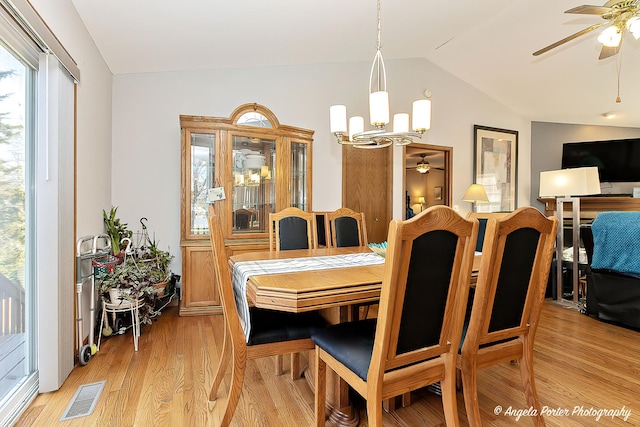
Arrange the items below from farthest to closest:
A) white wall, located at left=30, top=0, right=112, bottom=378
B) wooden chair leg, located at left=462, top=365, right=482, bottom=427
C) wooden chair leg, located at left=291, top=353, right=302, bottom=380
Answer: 1. wooden chair leg, located at left=291, top=353, right=302, bottom=380
2. white wall, located at left=30, top=0, right=112, bottom=378
3. wooden chair leg, located at left=462, top=365, right=482, bottom=427

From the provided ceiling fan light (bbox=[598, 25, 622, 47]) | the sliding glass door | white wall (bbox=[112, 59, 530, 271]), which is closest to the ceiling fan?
ceiling fan light (bbox=[598, 25, 622, 47])

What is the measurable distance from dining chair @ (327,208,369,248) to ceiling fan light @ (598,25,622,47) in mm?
2303

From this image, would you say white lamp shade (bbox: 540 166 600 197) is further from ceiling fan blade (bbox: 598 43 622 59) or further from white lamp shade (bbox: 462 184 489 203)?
ceiling fan blade (bbox: 598 43 622 59)

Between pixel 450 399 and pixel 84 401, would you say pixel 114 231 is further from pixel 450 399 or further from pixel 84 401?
pixel 450 399

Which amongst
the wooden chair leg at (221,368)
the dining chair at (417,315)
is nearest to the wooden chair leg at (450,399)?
the dining chair at (417,315)

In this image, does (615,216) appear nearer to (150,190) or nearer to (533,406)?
(533,406)

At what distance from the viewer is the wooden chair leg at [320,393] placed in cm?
148

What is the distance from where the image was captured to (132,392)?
1887 mm

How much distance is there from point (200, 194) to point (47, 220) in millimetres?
1479

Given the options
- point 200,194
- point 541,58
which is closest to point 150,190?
point 200,194

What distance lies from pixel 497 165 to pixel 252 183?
4096 mm

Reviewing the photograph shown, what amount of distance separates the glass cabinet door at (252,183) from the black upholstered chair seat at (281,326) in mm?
1782

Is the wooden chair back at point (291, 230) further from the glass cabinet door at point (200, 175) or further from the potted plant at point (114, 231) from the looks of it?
the potted plant at point (114, 231)

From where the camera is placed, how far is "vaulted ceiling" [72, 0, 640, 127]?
8.46 feet
